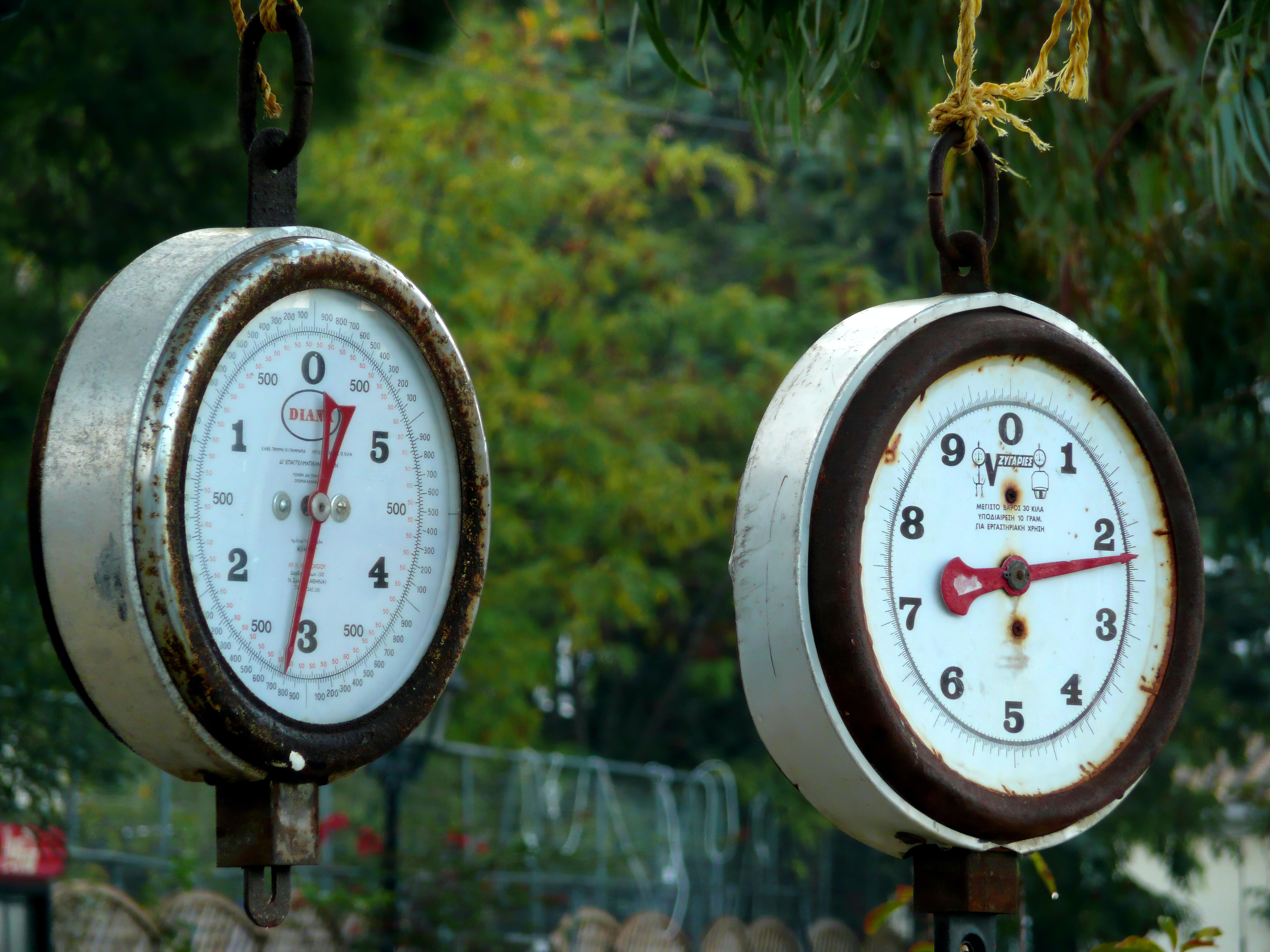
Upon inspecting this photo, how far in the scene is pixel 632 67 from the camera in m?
11.8

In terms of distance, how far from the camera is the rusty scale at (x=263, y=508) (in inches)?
61.8

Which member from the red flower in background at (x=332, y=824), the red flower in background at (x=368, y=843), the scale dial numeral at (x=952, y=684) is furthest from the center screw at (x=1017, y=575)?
the red flower in background at (x=332, y=824)

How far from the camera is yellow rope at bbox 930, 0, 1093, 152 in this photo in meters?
1.91

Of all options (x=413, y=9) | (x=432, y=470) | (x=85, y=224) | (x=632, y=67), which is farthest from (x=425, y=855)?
(x=632, y=67)

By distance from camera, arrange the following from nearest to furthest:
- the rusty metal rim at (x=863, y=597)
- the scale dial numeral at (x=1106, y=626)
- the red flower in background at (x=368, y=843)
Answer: the rusty metal rim at (x=863, y=597)
the scale dial numeral at (x=1106, y=626)
the red flower in background at (x=368, y=843)

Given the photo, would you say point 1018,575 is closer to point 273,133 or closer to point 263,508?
point 263,508

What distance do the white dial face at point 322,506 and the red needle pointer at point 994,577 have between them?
597 mm

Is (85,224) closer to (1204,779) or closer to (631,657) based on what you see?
(631,657)

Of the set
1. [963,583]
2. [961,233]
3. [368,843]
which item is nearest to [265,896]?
[963,583]

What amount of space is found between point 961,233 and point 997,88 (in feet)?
0.60

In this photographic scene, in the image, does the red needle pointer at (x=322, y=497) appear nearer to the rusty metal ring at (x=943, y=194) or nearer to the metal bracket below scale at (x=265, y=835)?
the metal bracket below scale at (x=265, y=835)

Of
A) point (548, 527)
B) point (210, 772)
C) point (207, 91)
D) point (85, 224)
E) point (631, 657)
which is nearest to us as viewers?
point (210, 772)

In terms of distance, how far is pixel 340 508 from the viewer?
1773mm

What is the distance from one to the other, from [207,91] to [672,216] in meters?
9.03
